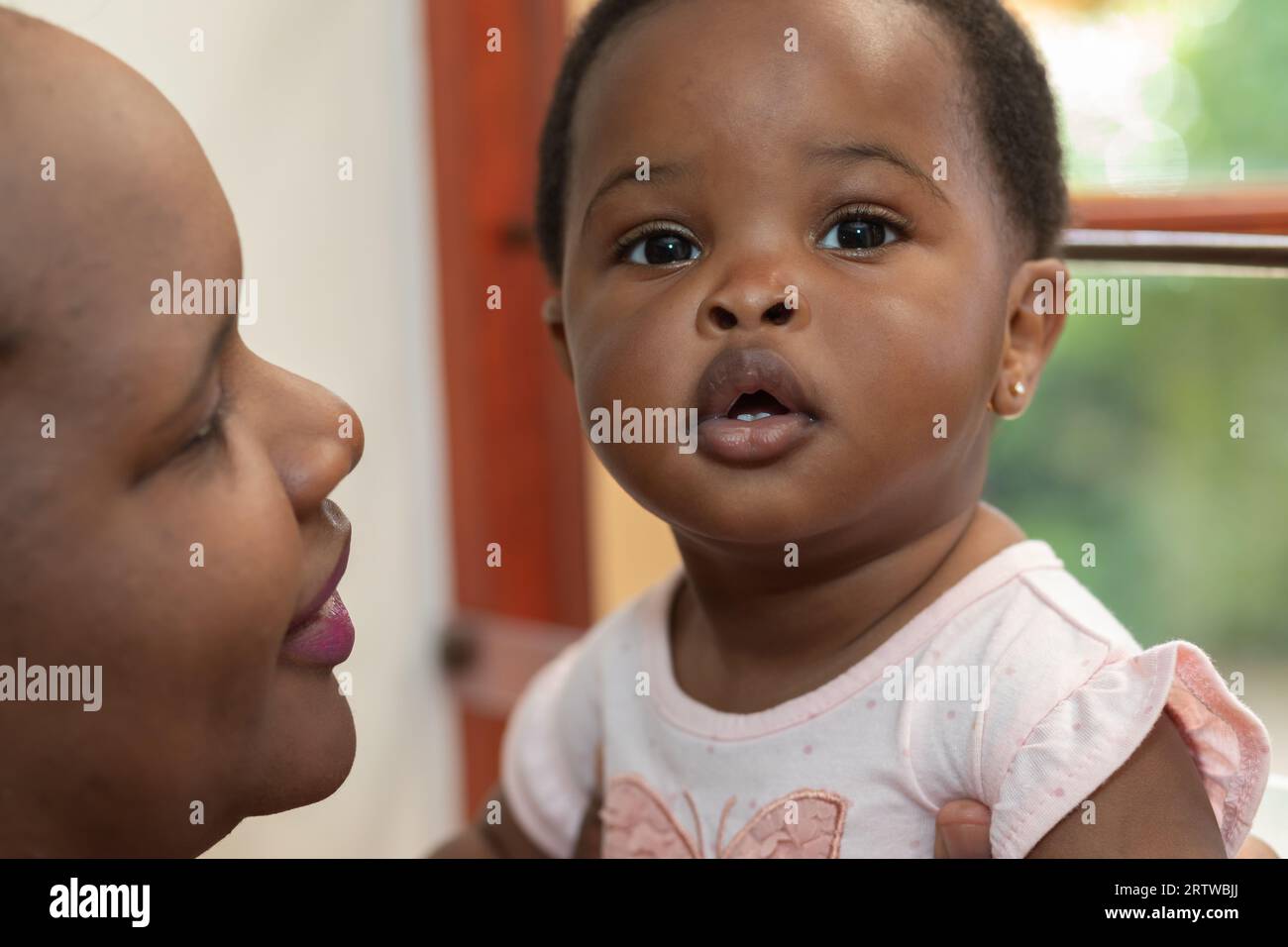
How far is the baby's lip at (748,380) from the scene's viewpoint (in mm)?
731

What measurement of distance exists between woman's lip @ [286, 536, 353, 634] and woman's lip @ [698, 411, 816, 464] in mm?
208

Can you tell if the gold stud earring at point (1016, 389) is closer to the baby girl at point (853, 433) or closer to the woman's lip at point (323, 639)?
the baby girl at point (853, 433)

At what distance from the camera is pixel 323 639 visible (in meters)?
0.69

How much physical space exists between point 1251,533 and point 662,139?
4.43 feet

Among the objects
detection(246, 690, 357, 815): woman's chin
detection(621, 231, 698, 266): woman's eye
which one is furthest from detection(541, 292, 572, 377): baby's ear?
detection(246, 690, 357, 815): woman's chin

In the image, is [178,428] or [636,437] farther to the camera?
[636,437]

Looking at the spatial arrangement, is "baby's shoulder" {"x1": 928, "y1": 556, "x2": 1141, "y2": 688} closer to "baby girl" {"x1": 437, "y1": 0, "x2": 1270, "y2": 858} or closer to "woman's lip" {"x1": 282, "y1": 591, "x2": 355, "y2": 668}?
"baby girl" {"x1": 437, "y1": 0, "x2": 1270, "y2": 858}

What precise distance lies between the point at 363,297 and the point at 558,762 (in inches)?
29.8

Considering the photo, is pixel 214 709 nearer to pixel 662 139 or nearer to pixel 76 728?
pixel 76 728

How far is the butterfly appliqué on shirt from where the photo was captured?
0.81 meters

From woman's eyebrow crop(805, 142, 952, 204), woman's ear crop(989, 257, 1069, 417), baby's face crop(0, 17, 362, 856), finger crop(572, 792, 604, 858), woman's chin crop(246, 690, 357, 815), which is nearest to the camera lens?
baby's face crop(0, 17, 362, 856)

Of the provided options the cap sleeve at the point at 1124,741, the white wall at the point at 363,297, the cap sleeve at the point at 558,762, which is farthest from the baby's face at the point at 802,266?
the white wall at the point at 363,297

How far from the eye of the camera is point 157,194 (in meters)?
0.59

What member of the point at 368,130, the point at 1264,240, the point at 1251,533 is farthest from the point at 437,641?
the point at 1264,240
